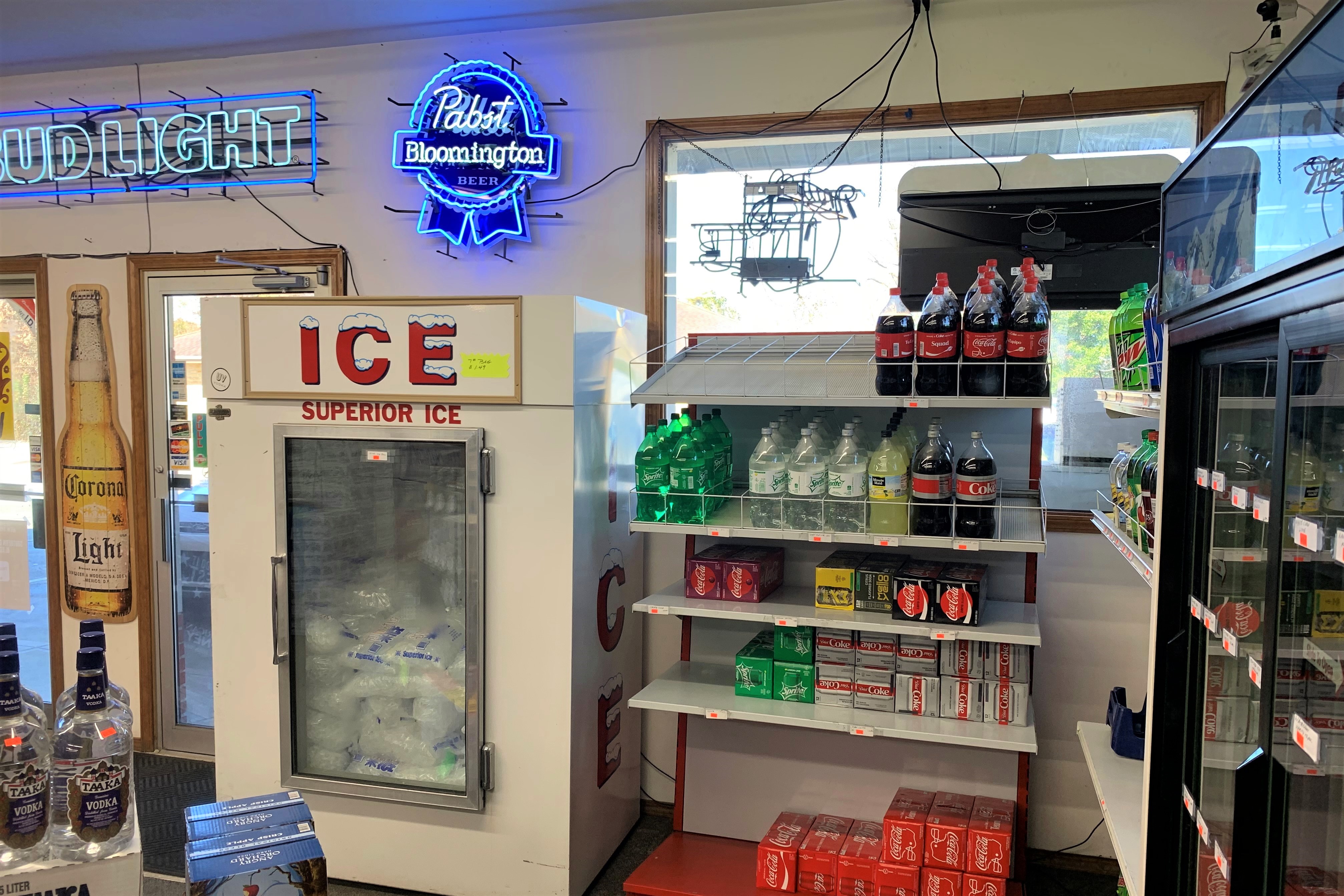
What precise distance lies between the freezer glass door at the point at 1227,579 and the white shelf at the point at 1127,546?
0.61 feet

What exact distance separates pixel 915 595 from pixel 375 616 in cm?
187

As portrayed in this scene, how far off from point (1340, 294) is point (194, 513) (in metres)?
4.59

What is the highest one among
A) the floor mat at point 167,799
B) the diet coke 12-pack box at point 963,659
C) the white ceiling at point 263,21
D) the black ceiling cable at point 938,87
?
the white ceiling at point 263,21

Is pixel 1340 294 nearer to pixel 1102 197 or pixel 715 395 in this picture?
pixel 715 395

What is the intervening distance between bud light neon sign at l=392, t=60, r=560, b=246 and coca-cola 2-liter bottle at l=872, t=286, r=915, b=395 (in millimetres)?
1673

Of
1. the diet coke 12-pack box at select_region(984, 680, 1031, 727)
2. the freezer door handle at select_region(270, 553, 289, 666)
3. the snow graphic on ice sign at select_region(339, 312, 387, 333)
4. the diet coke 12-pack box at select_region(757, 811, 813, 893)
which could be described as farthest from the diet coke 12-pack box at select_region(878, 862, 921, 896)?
the snow graphic on ice sign at select_region(339, 312, 387, 333)

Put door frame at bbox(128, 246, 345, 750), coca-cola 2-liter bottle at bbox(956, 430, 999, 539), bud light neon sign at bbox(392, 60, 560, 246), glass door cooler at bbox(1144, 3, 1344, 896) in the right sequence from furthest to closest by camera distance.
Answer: door frame at bbox(128, 246, 345, 750) < bud light neon sign at bbox(392, 60, 560, 246) < coca-cola 2-liter bottle at bbox(956, 430, 999, 539) < glass door cooler at bbox(1144, 3, 1344, 896)

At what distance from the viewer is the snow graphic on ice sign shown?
3.17 m

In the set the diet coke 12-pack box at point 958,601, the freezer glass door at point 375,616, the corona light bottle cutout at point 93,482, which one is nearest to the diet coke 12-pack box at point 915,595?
the diet coke 12-pack box at point 958,601

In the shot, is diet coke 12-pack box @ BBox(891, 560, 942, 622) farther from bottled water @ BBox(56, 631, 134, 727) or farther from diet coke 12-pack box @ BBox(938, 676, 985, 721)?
bottled water @ BBox(56, 631, 134, 727)

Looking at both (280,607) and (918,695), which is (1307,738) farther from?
(280,607)

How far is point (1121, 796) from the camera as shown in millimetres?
2324

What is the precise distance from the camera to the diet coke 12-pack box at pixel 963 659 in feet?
9.92

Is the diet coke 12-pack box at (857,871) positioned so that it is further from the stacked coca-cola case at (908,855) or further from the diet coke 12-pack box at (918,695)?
the diet coke 12-pack box at (918,695)
